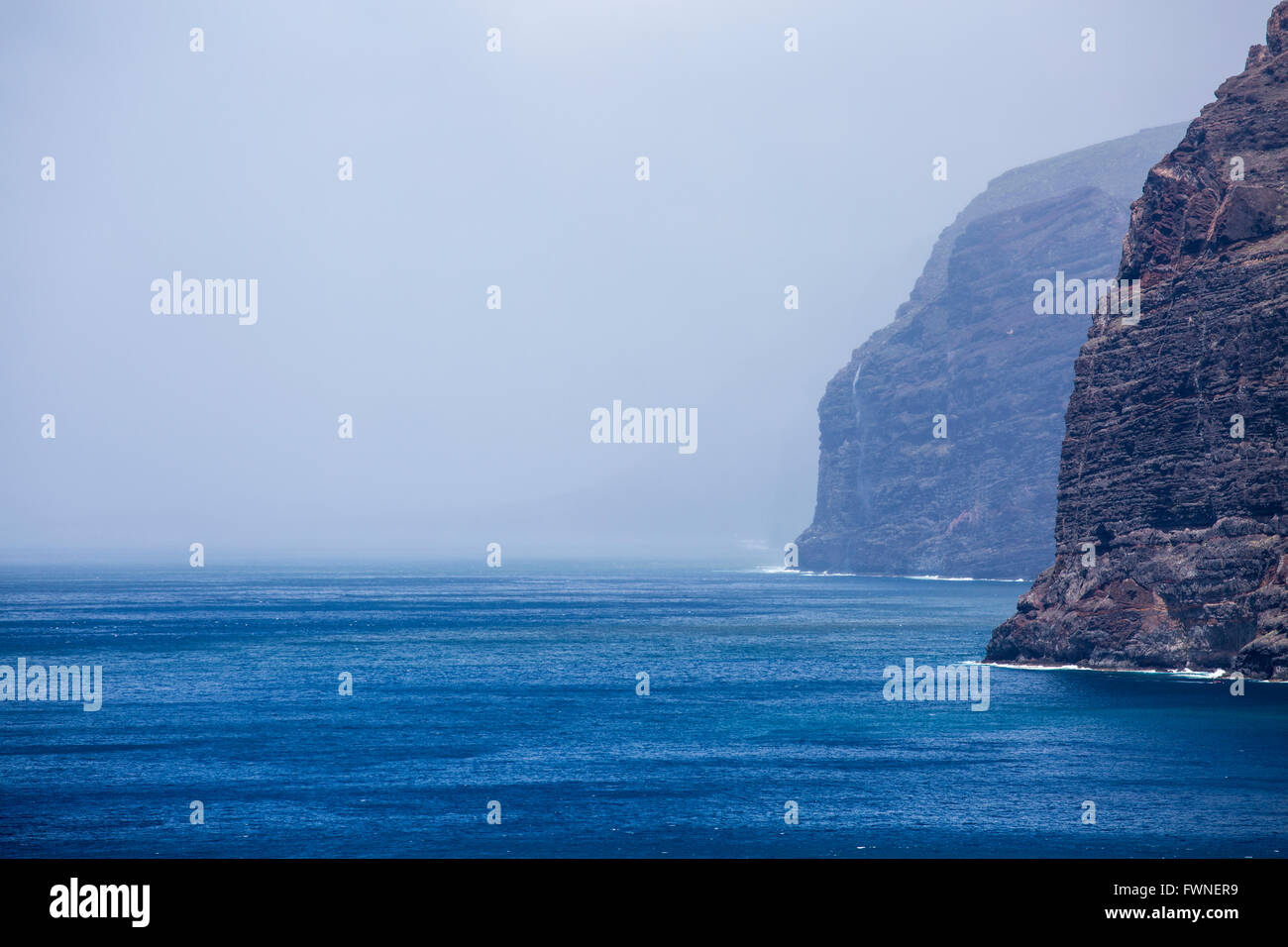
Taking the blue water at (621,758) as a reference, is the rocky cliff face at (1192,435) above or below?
above

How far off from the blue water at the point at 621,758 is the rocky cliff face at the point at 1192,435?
4.42 meters

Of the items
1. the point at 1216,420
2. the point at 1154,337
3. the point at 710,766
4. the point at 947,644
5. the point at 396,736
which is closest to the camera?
the point at 710,766

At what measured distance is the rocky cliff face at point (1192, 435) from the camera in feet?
260

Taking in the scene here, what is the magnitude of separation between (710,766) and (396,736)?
19.9 meters

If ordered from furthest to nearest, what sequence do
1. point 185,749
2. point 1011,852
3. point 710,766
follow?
1. point 185,749
2. point 710,766
3. point 1011,852

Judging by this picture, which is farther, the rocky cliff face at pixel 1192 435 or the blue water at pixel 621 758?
the rocky cliff face at pixel 1192 435

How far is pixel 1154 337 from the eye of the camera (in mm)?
89625

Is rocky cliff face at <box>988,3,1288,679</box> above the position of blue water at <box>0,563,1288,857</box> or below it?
above

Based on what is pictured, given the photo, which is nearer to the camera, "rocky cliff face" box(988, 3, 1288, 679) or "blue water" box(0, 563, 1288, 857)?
"blue water" box(0, 563, 1288, 857)

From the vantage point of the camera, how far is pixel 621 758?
6141 cm

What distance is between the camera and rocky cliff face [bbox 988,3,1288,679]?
79125 millimetres

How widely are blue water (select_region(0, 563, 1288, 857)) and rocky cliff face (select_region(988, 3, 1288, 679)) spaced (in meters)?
4.42

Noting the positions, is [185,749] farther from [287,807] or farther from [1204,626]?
[1204,626]
